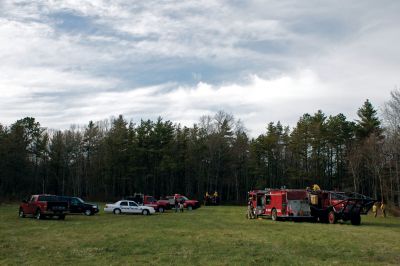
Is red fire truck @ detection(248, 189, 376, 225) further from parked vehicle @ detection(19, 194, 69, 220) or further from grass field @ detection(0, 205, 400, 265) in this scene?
parked vehicle @ detection(19, 194, 69, 220)

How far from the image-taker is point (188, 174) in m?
89.8

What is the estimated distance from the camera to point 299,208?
3400cm

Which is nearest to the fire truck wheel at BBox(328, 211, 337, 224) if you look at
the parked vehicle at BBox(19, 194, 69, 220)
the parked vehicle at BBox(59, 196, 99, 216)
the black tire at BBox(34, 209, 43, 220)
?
the parked vehicle at BBox(19, 194, 69, 220)

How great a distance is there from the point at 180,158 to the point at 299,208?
55167 millimetres

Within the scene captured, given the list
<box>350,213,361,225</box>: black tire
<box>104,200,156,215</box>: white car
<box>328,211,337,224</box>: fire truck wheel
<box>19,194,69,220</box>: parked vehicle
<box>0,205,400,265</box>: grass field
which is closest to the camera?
<box>0,205,400,265</box>: grass field

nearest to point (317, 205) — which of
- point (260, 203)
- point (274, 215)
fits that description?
point (274, 215)

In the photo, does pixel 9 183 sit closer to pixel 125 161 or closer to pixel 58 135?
pixel 58 135

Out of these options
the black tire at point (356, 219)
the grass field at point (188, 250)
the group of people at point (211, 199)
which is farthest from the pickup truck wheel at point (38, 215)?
the group of people at point (211, 199)

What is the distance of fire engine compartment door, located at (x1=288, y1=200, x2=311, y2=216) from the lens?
3394 centimetres

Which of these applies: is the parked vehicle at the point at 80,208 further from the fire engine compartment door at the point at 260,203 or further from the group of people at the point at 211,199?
the group of people at the point at 211,199

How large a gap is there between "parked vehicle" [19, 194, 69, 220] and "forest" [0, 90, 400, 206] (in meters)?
46.7

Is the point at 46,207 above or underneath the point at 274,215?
above

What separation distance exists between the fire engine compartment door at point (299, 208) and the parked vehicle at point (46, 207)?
15.9m

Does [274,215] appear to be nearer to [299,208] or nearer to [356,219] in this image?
[299,208]
